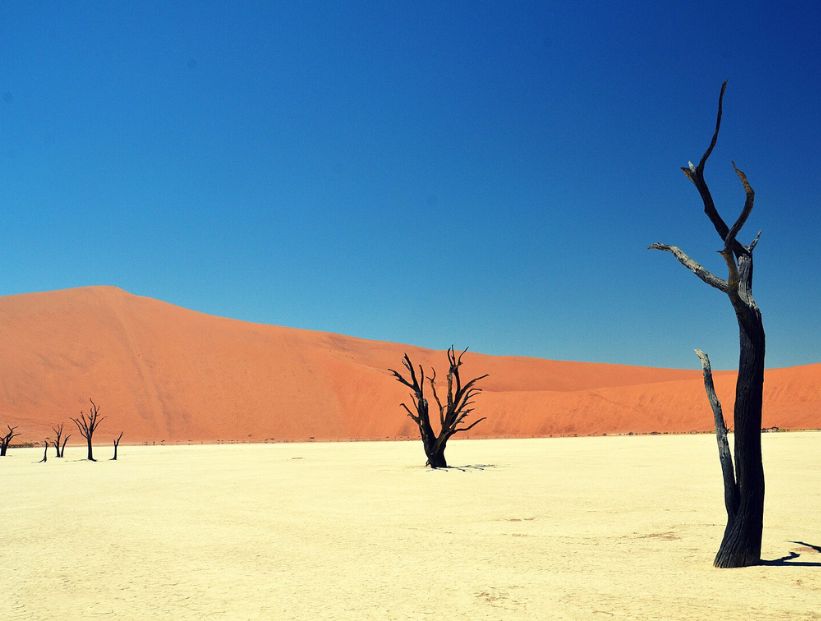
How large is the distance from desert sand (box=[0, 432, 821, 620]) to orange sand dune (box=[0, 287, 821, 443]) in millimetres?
42536

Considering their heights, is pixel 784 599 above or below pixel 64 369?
below

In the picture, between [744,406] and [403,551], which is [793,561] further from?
[403,551]

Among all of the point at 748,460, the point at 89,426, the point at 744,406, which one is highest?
the point at 744,406

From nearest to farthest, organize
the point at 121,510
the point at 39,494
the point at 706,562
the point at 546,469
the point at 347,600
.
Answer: the point at 347,600 < the point at 706,562 < the point at 121,510 < the point at 39,494 < the point at 546,469

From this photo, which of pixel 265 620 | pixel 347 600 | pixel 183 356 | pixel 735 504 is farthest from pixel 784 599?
pixel 183 356

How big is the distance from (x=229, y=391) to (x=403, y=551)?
6184cm

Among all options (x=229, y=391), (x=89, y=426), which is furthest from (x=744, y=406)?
(x=229, y=391)

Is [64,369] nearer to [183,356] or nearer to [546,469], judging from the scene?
[183,356]

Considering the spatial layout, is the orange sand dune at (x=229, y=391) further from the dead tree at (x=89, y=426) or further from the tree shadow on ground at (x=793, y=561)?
the tree shadow on ground at (x=793, y=561)

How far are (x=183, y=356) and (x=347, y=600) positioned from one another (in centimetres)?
7108

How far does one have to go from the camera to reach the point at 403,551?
28.3 ft

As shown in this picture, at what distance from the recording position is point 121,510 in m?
13.0

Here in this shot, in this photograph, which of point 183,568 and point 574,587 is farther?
point 183,568

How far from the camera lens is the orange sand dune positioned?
194 feet
